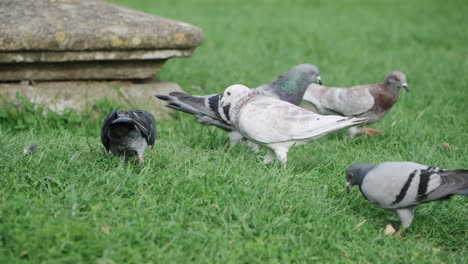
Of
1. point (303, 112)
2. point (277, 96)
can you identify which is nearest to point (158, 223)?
point (303, 112)

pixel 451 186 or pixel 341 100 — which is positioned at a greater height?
pixel 451 186

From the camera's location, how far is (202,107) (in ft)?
17.9

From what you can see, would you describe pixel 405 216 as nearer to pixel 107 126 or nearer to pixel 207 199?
pixel 207 199

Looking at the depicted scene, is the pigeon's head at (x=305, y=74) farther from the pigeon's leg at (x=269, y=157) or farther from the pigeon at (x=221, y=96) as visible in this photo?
the pigeon's leg at (x=269, y=157)

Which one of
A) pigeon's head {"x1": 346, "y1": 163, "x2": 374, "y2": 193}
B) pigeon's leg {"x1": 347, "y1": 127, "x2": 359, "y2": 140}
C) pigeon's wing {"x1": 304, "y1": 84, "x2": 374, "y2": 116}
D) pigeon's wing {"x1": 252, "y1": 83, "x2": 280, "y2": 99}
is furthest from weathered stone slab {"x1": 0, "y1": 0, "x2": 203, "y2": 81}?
pigeon's head {"x1": 346, "y1": 163, "x2": 374, "y2": 193}

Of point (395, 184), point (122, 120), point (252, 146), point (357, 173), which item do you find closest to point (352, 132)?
point (252, 146)

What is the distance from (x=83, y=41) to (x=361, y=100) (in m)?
2.69

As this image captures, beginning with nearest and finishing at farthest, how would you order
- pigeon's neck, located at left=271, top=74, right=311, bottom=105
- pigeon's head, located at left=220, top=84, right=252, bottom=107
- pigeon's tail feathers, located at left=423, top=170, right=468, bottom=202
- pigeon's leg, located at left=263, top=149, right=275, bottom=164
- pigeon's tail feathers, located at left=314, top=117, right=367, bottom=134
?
pigeon's tail feathers, located at left=423, top=170, right=468, bottom=202, pigeon's tail feathers, located at left=314, top=117, right=367, bottom=134, pigeon's leg, located at left=263, top=149, right=275, bottom=164, pigeon's head, located at left=220, top=84, right=252, bottom=107, pigeon's neck, located at left=271, top=74, right=311, bottom=105

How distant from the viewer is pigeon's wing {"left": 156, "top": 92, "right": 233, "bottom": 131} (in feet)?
17.7

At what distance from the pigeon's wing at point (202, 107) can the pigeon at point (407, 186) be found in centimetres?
168

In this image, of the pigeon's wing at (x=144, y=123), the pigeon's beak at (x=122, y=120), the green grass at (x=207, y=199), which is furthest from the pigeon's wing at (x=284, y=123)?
the pigeon's beak at (x=122, y=120)

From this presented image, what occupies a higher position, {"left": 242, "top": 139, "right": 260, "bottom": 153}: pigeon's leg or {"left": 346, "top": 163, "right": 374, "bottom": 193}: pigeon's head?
{"left": 346, "top": 163, "right": 374, "bottom": 193}: pigeon's head

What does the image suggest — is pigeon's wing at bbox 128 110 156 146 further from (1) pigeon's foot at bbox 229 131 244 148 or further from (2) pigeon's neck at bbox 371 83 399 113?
(2) pigeon's neck at bbox 371 83 399 113

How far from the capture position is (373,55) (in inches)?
395
